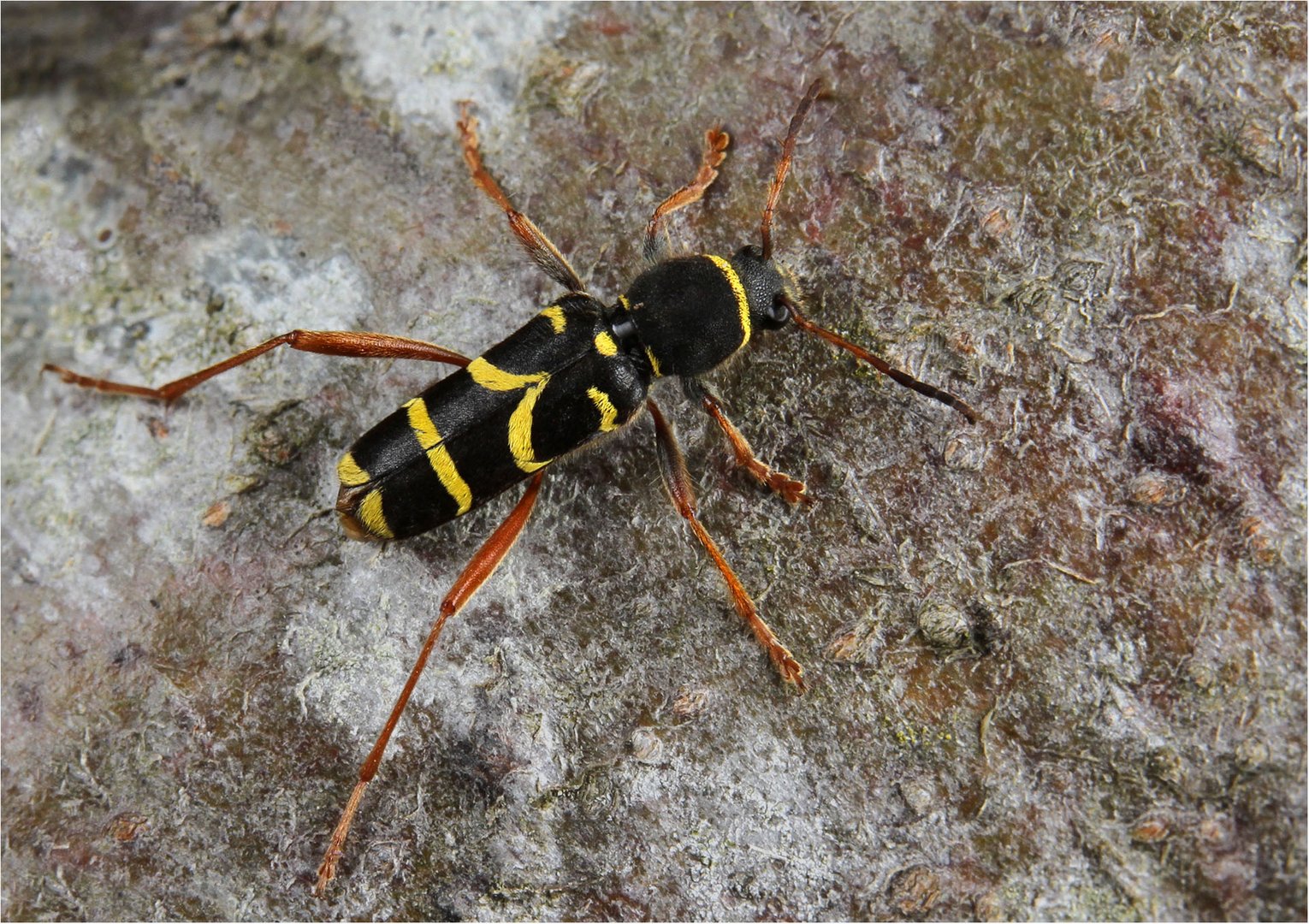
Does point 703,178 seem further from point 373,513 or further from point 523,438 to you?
point 373,513

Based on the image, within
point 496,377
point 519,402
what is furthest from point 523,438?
point 496,377

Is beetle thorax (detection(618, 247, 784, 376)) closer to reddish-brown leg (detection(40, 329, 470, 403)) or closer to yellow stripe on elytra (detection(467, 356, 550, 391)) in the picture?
yellow stripe on elytra (detection(467, 356, 550, 391))

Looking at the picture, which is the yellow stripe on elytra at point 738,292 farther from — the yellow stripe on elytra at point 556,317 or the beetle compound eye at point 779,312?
the yellow stripe on elytra at point 556,317

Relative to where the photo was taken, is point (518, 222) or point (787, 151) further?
point (518, 222)

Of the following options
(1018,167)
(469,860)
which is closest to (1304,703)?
(1018,167)

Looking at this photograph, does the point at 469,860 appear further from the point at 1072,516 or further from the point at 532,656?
the point at 1072,516

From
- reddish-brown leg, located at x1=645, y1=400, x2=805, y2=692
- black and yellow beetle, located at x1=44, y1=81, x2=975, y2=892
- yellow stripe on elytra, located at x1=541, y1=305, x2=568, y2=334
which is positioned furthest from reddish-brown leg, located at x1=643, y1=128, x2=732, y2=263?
reddish-brown leg, located at x1=645, y1=400, x2=805, y2=692
